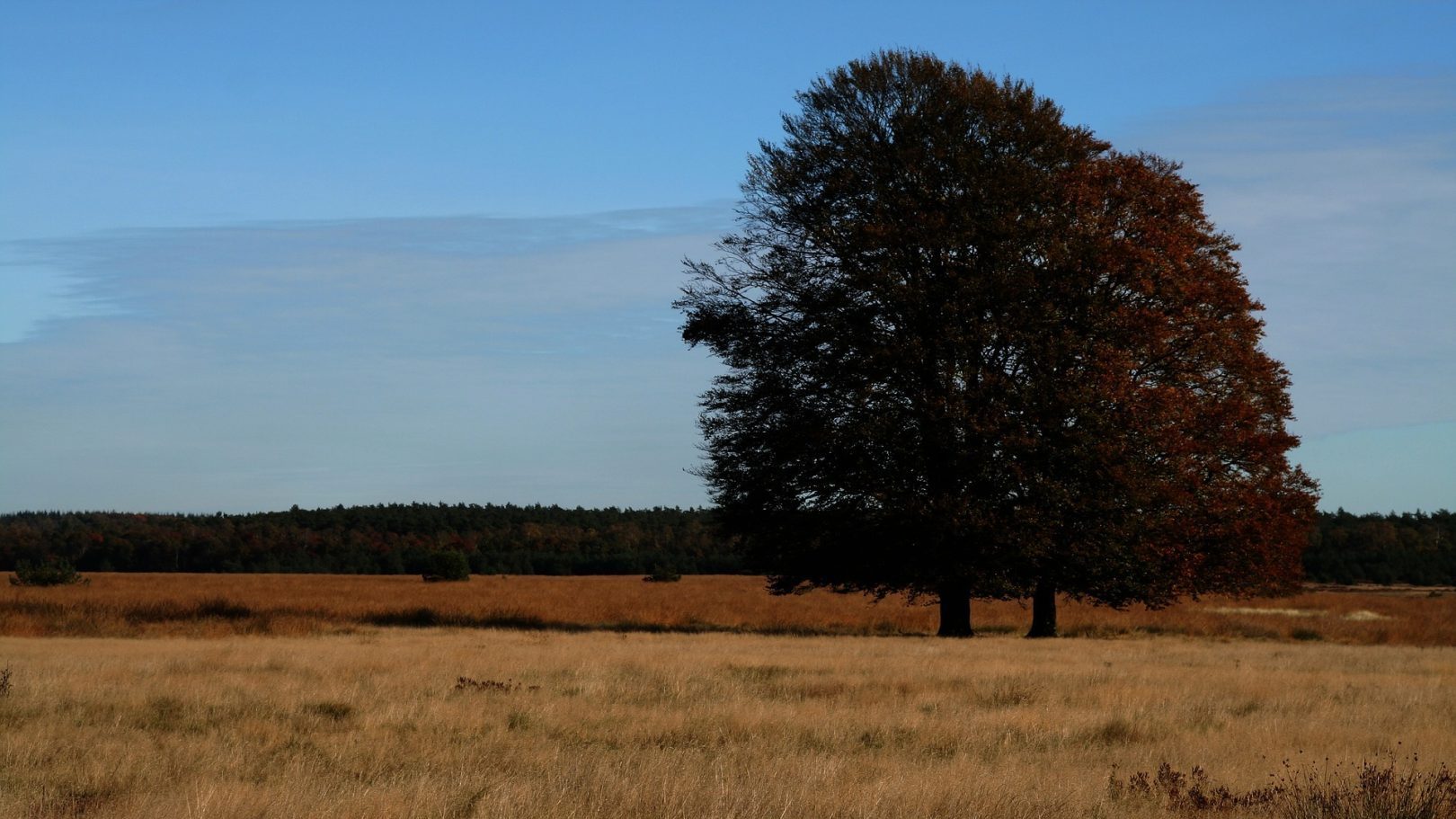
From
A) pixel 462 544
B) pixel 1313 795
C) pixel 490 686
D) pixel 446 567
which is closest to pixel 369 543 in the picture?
pixel 462 544

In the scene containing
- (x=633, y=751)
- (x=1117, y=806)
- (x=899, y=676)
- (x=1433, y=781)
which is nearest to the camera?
(x=1117, y=806)

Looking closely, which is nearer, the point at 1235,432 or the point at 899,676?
the point at 899,676

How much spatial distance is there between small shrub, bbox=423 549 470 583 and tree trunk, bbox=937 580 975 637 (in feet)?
135

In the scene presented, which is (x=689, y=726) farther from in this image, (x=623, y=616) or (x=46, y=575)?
(x=46, y=575)

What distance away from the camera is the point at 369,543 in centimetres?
11225

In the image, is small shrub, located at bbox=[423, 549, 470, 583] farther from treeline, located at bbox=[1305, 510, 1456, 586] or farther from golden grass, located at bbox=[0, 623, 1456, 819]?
treeline, located at bbox=[1305, 510, 1456, 586]

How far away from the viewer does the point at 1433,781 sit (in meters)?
9.06

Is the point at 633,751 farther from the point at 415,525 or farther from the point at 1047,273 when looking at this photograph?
the point at 415,525

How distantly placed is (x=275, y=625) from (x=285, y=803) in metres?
21.7

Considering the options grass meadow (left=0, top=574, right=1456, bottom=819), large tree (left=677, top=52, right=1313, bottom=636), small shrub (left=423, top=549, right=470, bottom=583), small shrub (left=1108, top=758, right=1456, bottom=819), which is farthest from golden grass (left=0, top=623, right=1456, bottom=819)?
small shrub (left=423, top=549, right=470, bottom=583)

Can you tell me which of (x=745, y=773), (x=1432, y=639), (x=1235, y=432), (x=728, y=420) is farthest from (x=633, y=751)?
(x=1432, y=639)

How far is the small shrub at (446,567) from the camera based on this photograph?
65.9 m

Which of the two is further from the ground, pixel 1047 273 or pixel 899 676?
pixel 1047 273

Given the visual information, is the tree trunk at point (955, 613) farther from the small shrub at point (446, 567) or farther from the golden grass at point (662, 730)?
the small shrub at point (446, 567)
